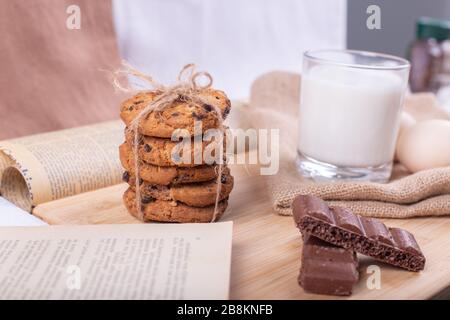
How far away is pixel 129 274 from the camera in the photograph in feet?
1.88

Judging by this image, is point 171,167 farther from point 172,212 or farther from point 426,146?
point 426,146

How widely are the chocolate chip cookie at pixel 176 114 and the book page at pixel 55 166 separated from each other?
0.60 ft

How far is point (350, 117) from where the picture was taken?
2.87 ft

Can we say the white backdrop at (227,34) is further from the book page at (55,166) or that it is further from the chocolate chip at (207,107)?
the chocolate chip at (207,107)

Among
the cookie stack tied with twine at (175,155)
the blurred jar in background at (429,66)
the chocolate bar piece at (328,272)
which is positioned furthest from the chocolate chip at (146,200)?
the blurred jar in background at (429,66)

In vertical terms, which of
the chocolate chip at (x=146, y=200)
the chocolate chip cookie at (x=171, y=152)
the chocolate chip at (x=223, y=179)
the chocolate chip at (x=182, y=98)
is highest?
the chocolate chip at (x=182, y=98)

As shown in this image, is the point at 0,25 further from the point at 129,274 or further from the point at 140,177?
the point at 129,274

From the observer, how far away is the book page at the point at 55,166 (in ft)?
2.70

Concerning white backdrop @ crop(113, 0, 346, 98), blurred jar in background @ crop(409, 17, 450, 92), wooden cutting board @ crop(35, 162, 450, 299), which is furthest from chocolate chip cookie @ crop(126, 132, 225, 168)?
blurred jar in background @ crop(409, 17, 450, 92)

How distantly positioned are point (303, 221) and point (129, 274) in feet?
0.67

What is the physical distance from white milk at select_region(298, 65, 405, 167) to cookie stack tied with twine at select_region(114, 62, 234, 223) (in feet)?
0.71

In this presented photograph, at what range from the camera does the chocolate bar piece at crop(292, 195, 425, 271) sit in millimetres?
620
